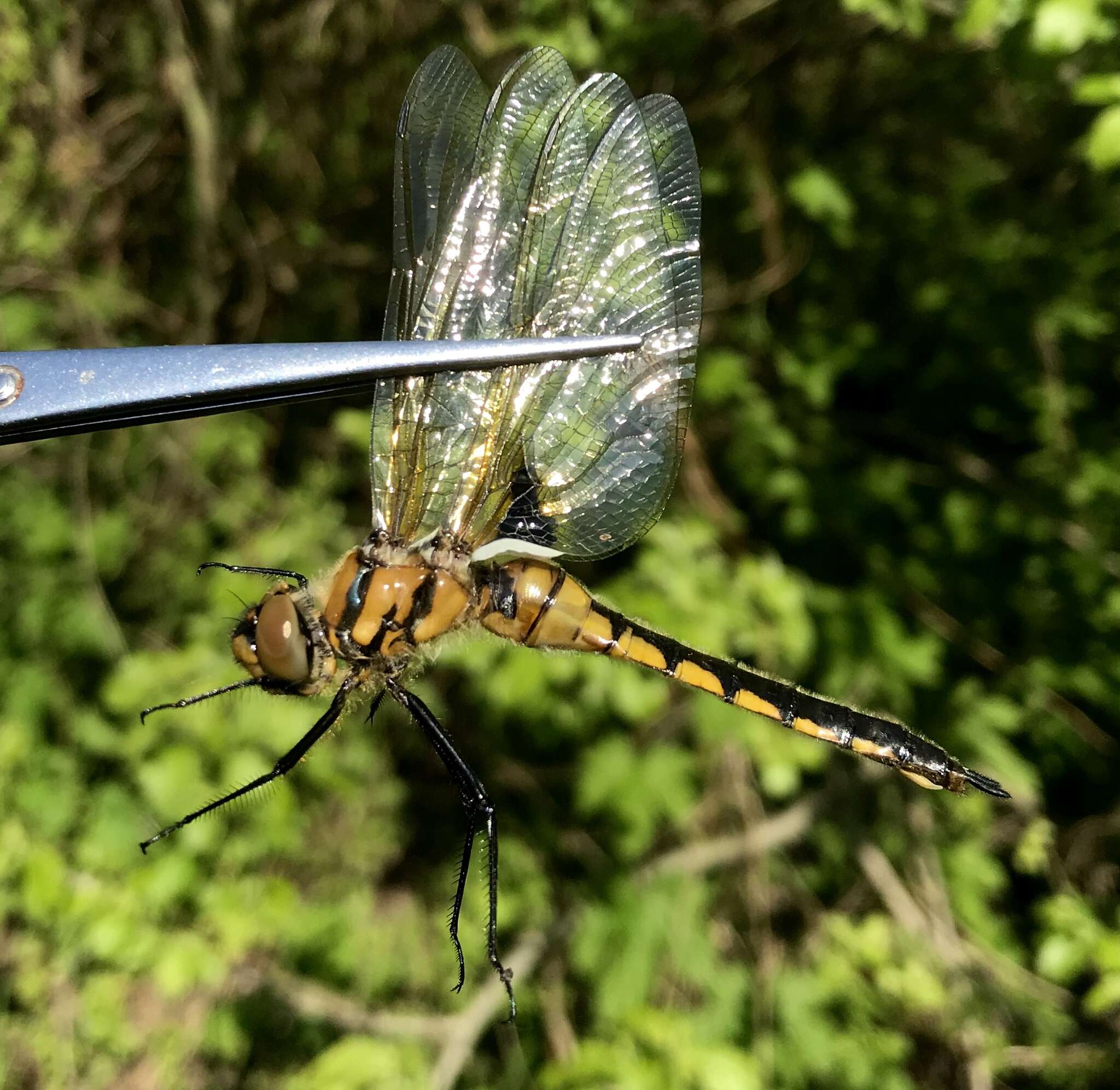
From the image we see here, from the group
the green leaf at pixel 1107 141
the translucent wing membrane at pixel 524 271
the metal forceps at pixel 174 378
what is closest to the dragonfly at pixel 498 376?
the translucent wing membrane at pixel 524 271

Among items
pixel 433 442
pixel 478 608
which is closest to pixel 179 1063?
pixel 478 608

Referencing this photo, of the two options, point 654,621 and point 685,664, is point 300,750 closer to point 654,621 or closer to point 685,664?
point 685,664

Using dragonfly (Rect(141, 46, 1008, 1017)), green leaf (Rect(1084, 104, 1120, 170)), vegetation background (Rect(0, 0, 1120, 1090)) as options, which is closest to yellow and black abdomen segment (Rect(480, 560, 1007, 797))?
dragonfly (Rect(141, 46, 1008, 1017))

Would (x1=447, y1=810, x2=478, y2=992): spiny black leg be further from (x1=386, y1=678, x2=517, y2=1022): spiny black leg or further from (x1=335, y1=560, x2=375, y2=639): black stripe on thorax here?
(x1=335, y1=560, x2=375, y2=639): black stripe on thorax

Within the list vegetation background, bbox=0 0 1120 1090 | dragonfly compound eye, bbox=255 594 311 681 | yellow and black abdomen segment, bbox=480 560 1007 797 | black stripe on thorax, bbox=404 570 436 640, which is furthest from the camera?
vegetation background, bbox=0 0 1120 1090

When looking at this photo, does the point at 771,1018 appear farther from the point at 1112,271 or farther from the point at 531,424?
the point at 1112,271

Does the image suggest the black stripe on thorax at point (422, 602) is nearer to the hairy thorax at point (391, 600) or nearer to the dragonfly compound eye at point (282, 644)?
the hairy thorax at point (391, 600)

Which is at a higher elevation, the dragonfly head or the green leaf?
the green leaf
